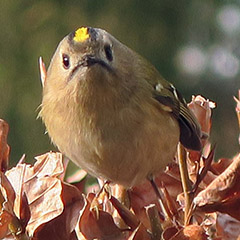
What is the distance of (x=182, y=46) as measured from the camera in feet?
16.8

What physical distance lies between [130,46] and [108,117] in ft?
11.4

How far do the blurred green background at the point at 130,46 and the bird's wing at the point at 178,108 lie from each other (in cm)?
281

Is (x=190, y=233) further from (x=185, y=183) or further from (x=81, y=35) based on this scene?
(x=81, y=35)

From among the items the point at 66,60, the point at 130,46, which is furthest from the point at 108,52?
the point at 130,46

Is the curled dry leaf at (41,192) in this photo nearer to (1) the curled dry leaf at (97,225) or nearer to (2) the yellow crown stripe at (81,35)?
(1) the curled dry leaf at (97,225)

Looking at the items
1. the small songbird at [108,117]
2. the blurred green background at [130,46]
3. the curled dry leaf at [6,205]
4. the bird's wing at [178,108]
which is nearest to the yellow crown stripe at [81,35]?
the small songbird at [108,117]

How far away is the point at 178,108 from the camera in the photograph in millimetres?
1596

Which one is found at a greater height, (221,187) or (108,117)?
(221,187)

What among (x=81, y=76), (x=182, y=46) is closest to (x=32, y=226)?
(x=81, y=76)

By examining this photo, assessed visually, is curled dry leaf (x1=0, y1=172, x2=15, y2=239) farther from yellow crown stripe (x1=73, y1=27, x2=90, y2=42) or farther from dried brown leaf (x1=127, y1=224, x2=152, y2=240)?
yellow crown stripe (x1=73, y1=27, x2=90, y2=42)

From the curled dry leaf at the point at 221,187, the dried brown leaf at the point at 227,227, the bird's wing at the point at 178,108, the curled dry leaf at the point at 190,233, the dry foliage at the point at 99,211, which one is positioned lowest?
the bird's wing at the point at 178,108

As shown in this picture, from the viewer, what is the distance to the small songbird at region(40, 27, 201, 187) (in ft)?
4.57

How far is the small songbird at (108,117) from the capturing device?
54.8 inches

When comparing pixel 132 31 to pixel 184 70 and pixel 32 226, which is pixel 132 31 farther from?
pixel 32 226
